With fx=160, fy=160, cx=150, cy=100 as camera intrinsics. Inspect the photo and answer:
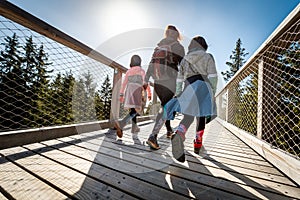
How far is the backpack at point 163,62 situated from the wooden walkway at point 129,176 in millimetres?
824

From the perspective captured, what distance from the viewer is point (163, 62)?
5.57 ft

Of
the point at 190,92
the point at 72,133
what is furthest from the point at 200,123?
the point at 72,133

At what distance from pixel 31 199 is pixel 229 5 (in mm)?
5159

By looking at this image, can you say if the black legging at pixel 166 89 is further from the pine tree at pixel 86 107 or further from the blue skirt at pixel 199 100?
the pine tree at pixel 86 107

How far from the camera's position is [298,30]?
1.04 m

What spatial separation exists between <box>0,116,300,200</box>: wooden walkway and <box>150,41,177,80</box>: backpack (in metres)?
0.82

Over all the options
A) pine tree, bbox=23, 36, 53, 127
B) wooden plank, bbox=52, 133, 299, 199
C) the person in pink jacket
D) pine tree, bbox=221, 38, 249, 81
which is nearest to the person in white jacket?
wooden plank, bbox=52, 133, 299, 199

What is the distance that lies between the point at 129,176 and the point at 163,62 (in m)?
1.18

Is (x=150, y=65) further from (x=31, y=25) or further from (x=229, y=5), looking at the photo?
(x=229, y=5)

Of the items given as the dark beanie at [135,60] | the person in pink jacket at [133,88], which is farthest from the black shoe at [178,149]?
the dark beanie at [135,60]

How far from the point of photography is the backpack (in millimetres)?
1694

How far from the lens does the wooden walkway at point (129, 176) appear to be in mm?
716

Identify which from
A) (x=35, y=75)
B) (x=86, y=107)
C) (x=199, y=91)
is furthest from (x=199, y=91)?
(x=86, y=107)

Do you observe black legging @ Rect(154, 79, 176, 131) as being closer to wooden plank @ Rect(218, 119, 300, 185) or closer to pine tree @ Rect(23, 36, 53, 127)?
wooden plank @ Rect(218, 119, 300, 185)
